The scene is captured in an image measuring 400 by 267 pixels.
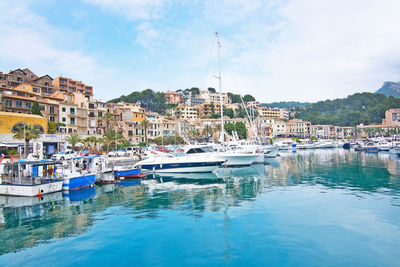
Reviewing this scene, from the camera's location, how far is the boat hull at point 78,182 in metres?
25.4

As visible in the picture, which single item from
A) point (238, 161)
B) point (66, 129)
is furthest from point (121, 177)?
point (66, 129)

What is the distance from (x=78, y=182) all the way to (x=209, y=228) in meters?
17.0

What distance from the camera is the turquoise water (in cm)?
1146

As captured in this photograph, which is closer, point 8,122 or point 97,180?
point 97,180

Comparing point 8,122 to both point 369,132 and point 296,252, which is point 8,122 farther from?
point 369,132

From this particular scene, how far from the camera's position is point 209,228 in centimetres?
1480

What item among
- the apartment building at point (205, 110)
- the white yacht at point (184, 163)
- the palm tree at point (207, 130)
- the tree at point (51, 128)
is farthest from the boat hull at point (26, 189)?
the apartment building at point (205, 110)

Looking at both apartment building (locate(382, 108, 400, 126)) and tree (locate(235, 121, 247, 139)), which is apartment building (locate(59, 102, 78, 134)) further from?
apartment building (locate(382, 108, 400, 126))

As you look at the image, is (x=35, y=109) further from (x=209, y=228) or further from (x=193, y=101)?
(x=193, y=101)

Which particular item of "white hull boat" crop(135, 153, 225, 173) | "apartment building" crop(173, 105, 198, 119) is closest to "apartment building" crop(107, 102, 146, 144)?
"white hull boat" crop(135, 153, 225, 173)

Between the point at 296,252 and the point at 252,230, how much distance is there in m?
3.02

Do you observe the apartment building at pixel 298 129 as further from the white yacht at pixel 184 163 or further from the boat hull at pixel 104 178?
the boat hull at pixel 104 178

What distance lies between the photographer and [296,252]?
11.7 meters

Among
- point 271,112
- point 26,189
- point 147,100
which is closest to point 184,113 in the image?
point 147,100
